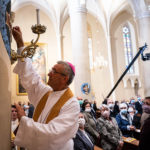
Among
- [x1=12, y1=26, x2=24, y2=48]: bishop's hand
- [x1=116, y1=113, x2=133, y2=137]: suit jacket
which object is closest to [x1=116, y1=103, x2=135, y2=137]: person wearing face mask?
[x1=116, y1=113, x2=133, y2=137]: suit jacket

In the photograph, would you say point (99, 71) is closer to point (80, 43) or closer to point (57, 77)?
point (80, 43)

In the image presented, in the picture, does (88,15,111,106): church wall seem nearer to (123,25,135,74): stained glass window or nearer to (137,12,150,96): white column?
(123,25,135,74): stained glass window

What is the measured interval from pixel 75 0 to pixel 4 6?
29.3 feet

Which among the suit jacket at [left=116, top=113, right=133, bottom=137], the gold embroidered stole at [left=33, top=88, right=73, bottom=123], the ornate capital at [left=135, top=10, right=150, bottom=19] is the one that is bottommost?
the suit jacket at [left=116, top=113, right=133, bottom=137]

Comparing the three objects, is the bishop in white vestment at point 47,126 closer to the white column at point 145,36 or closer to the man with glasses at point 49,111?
the man with glasses at point 49,111

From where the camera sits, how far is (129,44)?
1812cm

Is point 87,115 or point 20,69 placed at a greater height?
point 20,69

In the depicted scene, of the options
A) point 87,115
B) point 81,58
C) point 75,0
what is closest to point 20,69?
point 87,115

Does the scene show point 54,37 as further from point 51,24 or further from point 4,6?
A: point 4,6

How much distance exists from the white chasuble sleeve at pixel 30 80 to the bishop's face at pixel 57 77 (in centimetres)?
16

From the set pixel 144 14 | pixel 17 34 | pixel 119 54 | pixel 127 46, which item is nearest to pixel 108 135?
→ pixel 17 34

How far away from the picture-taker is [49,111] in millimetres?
1525

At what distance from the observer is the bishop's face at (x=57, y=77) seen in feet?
5.23

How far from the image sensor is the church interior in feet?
30.8
